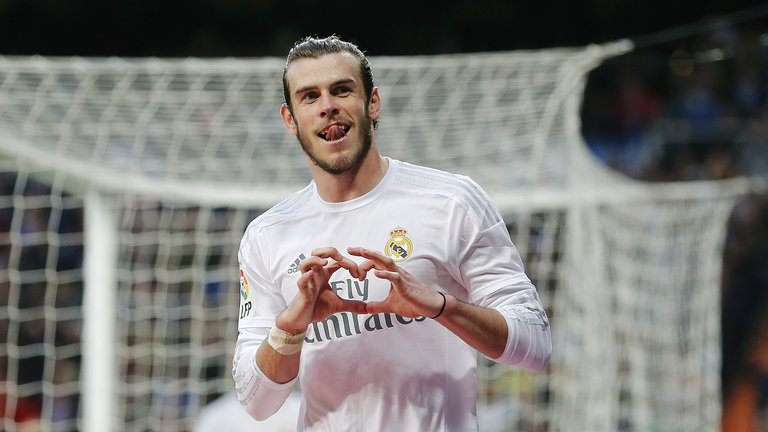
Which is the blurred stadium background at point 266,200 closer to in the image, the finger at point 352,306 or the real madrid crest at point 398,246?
the real madrid crest at point 398,246

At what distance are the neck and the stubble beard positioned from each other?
23mm

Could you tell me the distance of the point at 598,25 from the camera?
999cm

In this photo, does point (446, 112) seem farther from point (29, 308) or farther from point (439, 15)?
point (439, 15)

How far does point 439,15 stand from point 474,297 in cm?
872

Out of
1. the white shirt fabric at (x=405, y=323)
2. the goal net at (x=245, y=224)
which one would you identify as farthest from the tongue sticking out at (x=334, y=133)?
the goal net at (x=245, y=224)

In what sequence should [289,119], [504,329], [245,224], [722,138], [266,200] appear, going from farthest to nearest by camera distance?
[722,138], [245,224], [266,200], [289,119], [504,329]

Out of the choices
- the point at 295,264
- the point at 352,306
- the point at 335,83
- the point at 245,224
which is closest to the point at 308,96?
the point at 335,83

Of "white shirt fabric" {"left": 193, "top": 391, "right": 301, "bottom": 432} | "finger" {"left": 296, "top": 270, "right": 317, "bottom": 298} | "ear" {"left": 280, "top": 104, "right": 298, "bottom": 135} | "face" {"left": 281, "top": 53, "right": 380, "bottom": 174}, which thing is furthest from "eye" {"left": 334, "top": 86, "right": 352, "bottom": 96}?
"white shirt fabric" {"left": 193, "top": 391, "right": 301, "bottom": 432}

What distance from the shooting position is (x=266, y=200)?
4.31 m

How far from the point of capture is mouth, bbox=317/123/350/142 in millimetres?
1707

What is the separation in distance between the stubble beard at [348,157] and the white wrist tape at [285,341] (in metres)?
0.31

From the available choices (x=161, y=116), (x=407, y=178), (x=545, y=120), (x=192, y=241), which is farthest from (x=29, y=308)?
Answer: (x=407, y=178)

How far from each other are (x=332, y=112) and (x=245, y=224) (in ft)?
11.9

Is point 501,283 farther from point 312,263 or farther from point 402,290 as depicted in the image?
point 312,263
